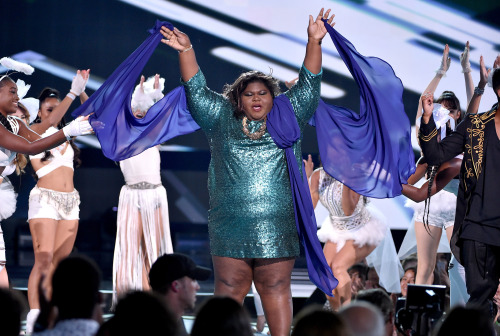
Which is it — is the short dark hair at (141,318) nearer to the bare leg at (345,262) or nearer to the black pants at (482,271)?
the black pants at (482,271)

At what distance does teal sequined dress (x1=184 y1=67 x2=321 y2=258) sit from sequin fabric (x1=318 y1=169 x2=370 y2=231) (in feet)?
7.08

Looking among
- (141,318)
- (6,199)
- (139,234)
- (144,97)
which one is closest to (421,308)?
(141,318)

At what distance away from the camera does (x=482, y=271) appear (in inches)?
148

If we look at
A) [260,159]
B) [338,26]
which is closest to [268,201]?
[260,159]

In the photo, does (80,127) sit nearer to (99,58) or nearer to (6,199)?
(6,199)

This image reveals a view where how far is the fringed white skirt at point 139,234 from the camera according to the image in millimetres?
6879


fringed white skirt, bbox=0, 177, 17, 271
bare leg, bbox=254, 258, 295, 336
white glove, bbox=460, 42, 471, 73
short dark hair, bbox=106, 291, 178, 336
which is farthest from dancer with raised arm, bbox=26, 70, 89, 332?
short dark hair, bbox=106, 291, 178, 336

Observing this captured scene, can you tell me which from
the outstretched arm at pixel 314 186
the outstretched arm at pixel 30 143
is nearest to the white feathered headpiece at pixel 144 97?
the outstretched arm at pixel 314 186

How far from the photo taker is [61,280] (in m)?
2.59

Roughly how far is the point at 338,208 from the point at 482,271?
2520 mm

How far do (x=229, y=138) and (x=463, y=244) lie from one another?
1.31m

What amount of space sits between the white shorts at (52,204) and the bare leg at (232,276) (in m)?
2.41

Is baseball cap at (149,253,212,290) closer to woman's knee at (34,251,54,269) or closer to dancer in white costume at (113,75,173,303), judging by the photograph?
woman's knee at (34,251,54,269)

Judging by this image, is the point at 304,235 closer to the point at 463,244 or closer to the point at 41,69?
the point at 463,244
